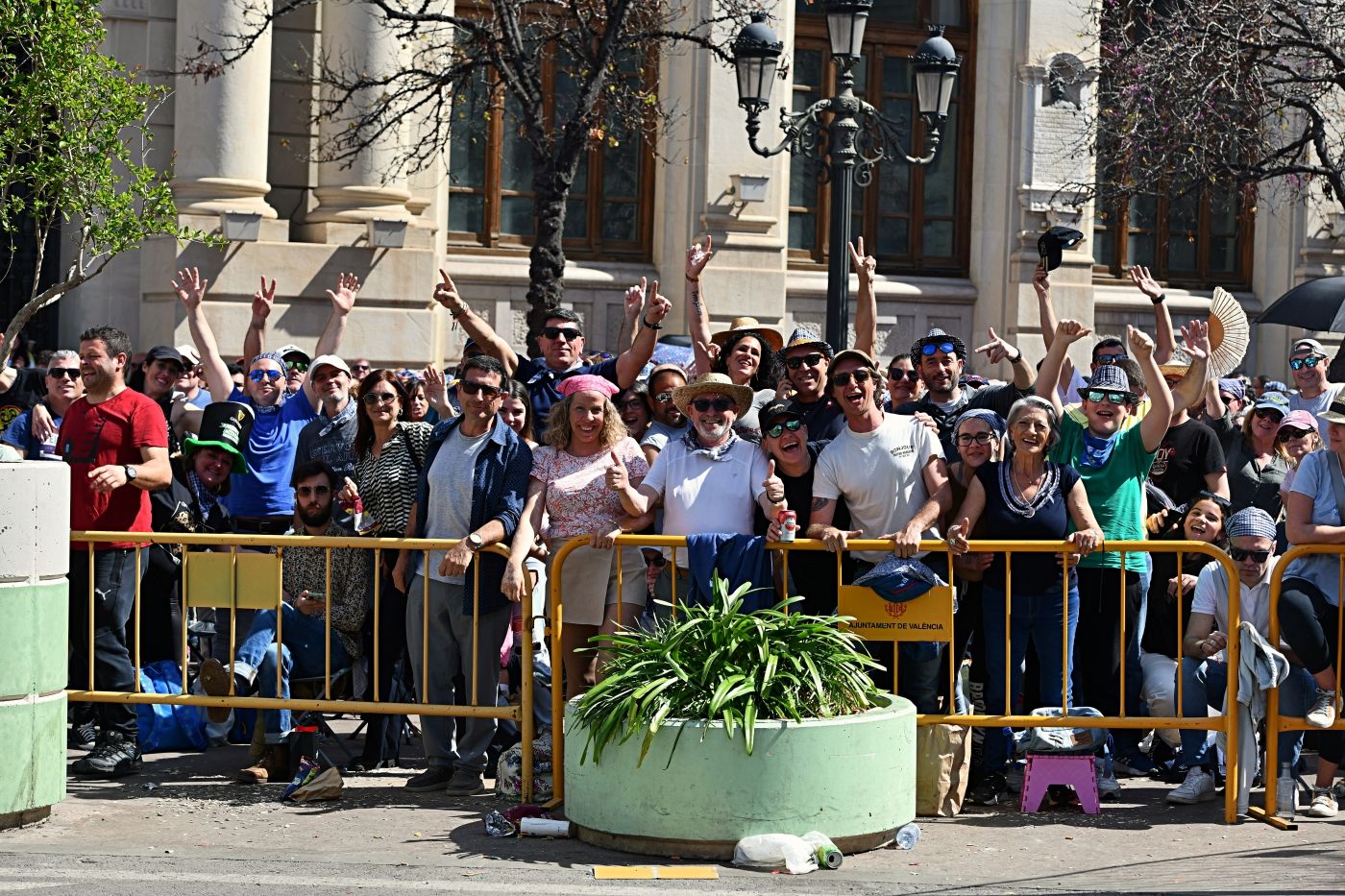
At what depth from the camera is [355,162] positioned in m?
20.6

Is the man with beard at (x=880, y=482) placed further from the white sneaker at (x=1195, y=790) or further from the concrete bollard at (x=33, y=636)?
the concrete bollard at (x=33, y=636)

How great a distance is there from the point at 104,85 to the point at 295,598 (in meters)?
7.77

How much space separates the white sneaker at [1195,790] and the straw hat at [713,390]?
271cm

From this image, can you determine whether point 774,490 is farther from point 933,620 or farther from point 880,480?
point 933,620

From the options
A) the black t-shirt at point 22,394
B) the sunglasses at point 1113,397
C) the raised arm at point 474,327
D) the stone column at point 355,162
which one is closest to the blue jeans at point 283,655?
the raised arm at point 474,327

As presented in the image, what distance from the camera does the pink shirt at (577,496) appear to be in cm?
911

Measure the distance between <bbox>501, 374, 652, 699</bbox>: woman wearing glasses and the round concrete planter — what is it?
118 cm

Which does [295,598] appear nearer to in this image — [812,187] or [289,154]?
[289,154]

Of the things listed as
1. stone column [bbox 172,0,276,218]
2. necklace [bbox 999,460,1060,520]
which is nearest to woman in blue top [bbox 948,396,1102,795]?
necklace [bbox 999,460,1060,520]

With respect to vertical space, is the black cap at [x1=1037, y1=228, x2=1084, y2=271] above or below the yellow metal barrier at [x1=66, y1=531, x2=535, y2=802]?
above

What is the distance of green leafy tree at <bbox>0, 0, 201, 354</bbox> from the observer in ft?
51.0

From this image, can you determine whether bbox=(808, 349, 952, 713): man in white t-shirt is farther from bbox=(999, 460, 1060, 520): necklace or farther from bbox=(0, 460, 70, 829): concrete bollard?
bbox=(0, 460, 70, 829): concrete bollard

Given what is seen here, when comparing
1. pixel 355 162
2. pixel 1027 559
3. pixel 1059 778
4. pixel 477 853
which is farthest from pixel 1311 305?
pixel 355 162

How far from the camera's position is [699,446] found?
9117 millimetres
